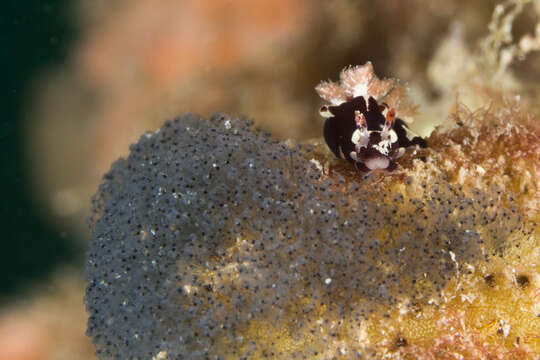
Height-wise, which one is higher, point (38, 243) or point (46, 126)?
point (46, 126)

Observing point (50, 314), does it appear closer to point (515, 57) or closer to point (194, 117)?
point (194, 117)

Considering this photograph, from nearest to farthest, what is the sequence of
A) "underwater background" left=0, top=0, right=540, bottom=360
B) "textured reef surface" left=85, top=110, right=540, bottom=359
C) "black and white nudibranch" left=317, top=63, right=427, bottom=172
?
"textured reef surface" left=85, top=110, right=540, bottom=359 → "black and white nudibranch" left=317, top=63, right=427, bottom=172 → "underwater background" left=0, top=0, right=540, bottom=360

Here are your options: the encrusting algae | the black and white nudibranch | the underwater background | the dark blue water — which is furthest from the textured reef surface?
Answer: the dark blue water

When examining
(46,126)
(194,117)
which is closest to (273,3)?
(194,117)

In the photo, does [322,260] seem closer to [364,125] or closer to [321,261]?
[321,261]

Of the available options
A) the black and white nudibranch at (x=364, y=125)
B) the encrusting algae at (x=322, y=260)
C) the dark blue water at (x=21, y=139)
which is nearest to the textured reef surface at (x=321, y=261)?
the encrusting algae at (x=322, y=260)

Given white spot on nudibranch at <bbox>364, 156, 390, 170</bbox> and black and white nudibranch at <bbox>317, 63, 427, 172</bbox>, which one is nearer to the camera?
white spot on nudibranch at <bbox>364, 156, 390, 170</bbox>

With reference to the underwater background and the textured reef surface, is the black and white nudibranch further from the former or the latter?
the underwater background

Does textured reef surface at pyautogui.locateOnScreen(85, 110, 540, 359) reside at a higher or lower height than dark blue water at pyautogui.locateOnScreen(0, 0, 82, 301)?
lower
